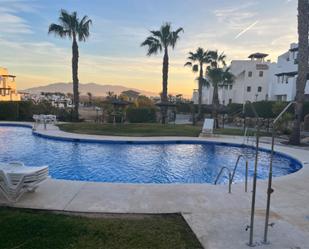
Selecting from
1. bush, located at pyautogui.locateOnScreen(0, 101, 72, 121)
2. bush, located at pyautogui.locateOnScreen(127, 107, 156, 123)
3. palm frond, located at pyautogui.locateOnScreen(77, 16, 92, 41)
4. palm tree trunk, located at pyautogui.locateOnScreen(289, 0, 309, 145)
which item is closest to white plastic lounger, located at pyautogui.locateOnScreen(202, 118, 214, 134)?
palm tree trunk, located at pyautogui.locateOnScreen(289, 0, 309, 145)

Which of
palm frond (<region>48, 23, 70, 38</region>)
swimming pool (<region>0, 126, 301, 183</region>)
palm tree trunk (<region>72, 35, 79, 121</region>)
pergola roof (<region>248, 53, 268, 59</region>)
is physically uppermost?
pergola roof (<region>248, 53, 268, 59</region>)

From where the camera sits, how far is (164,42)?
23.6 m

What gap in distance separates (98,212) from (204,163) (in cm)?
674

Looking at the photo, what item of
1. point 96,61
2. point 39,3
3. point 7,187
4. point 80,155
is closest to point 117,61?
point 96,61

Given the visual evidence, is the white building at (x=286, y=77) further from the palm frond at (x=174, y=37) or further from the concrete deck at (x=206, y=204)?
the concrete deck at (x=206, y=204)

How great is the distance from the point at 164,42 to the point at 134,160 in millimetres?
15222

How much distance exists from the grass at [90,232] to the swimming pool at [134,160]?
3881mm

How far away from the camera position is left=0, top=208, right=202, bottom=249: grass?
3586 mm

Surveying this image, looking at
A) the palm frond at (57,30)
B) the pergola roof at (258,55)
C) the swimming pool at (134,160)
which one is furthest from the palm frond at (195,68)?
the pergola roof at (258,55)

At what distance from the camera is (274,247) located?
366 cm

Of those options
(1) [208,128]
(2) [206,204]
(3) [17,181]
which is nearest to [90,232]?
(3) [17,181]

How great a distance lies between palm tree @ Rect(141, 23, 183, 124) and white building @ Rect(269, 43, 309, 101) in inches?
624

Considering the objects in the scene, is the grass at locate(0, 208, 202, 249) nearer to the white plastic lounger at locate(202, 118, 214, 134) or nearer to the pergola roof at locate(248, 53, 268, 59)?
the white plastic lounger at locate(202, 118, 214, 134)

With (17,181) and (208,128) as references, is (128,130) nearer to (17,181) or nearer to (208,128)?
(208,128)
